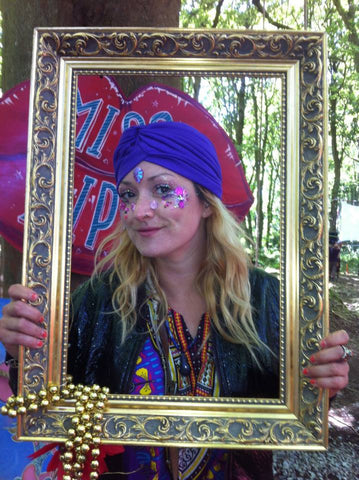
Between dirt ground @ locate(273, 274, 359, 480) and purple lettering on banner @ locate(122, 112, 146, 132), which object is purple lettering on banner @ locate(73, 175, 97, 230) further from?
dirt ground @ locate(273, 274, 359, 480)

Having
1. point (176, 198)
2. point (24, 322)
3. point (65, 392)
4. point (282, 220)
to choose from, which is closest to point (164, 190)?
point (176, 198)

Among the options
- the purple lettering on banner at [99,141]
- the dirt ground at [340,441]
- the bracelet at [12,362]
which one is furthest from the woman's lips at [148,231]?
the dirt ground at [340,441]

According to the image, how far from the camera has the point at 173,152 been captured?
124cm

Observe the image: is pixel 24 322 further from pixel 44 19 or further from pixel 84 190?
pixel 44 19

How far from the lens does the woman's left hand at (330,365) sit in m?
1.19

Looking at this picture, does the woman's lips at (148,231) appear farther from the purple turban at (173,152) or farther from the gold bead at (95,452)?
the gold bead at (95,452)

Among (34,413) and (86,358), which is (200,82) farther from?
(34,413)

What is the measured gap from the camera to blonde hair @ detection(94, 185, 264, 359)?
1301 mm

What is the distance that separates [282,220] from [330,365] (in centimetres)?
52

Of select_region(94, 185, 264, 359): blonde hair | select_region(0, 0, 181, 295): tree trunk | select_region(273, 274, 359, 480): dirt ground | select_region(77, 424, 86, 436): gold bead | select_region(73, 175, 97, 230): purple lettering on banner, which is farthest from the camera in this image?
select_region(273, 274, 359, 480): dirt ground

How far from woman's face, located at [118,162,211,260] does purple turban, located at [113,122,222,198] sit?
3cm

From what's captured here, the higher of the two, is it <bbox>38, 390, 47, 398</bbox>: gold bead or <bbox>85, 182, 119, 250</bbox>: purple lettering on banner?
<bbox>85, 182, 119, 250</bbox>: purple lettering on banner

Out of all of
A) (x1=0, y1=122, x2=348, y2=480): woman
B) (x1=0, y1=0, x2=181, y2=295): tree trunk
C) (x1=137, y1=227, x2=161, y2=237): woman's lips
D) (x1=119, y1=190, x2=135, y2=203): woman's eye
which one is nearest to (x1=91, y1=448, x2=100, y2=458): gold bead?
(x1=0, y1=122, x2=348, y2=480): woman

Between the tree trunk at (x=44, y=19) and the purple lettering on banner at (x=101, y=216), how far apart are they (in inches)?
34.0
